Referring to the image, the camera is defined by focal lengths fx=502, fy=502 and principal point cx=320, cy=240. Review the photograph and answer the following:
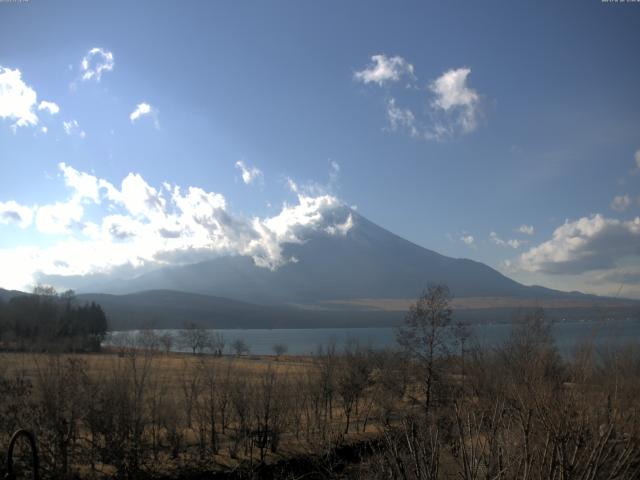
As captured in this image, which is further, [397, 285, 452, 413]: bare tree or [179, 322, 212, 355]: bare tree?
[179, 322, 212, 355]: bare tree

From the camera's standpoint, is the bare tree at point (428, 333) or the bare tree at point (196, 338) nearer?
the bare tree at point (428, 333)

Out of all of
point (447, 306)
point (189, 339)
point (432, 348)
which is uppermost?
point (447, 306)

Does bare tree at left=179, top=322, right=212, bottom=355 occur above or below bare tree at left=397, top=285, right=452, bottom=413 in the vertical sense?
below

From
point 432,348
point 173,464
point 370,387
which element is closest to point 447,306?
point 432,348

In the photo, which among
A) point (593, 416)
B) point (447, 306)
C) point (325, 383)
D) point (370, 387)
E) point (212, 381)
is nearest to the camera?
point (593, 416)

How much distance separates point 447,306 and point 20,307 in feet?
245

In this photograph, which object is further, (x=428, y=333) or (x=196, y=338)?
(x=196, y=338)

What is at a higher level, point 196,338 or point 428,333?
point 428,333

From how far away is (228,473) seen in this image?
22938 mm

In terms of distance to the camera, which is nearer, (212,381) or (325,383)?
(212,381)

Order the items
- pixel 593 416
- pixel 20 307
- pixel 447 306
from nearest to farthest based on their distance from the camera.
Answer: pixel 593 416 < pixel 447 306 < pixel 20 307

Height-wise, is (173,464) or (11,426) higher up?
(11,426)

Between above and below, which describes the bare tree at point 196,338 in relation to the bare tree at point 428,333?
below

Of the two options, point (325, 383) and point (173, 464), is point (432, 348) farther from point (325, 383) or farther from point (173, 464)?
point (173, 464)
